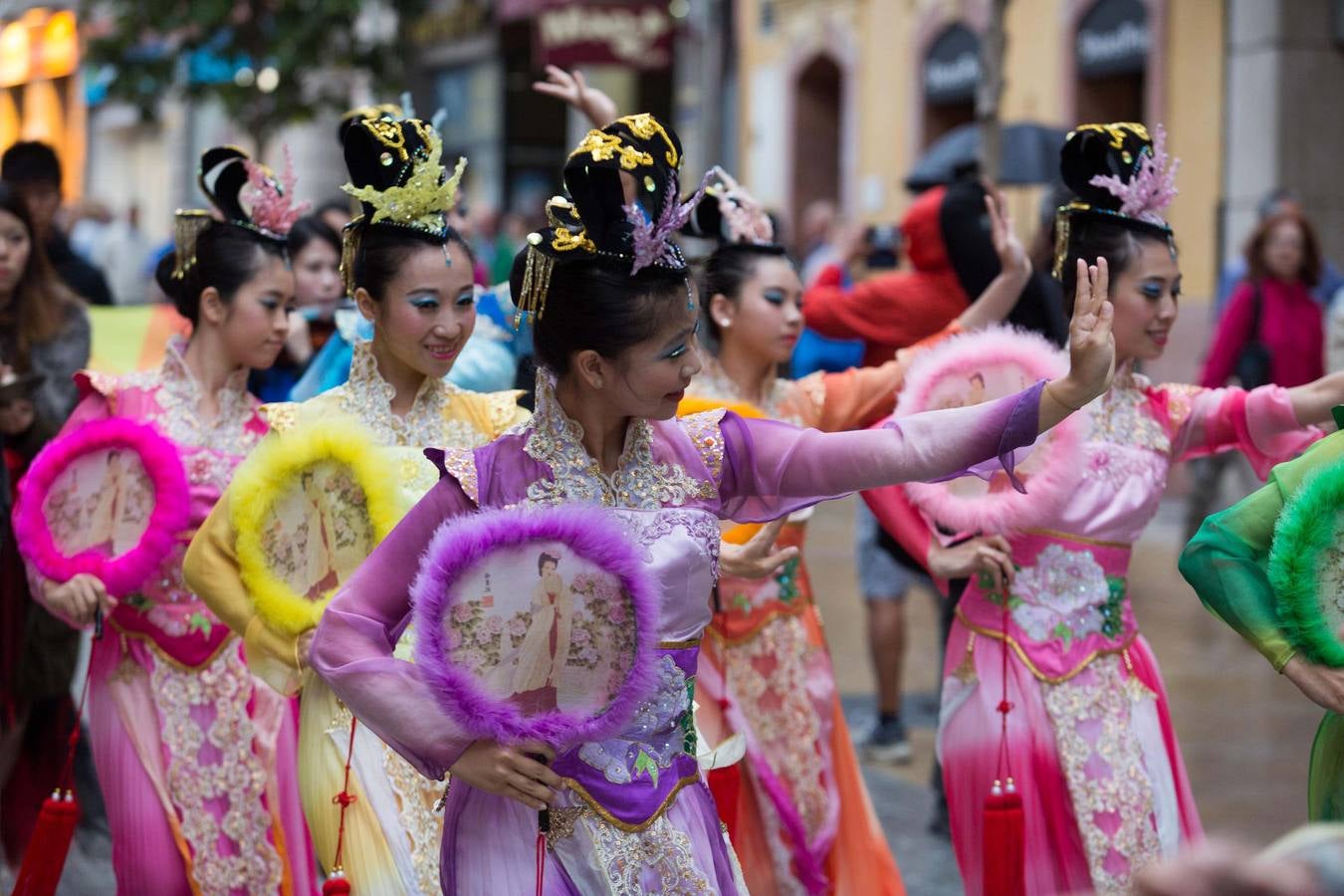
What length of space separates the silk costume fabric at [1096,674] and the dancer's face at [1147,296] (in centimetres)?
14

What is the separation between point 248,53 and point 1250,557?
12581mm

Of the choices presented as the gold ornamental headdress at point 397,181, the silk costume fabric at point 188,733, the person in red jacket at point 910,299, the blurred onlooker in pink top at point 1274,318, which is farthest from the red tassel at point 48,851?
the blurred onlooker in pink top at point 1274,318

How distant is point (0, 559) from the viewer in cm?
630

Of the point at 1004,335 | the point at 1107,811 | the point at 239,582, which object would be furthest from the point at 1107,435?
the point at 239,582

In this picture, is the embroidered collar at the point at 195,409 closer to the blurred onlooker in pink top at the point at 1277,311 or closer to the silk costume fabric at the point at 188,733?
the silk costume fabric at the point at 188,733

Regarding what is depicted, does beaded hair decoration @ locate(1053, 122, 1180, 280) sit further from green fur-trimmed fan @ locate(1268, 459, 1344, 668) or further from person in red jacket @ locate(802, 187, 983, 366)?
person in red jacket @ locate(802, 187, 983, 366)

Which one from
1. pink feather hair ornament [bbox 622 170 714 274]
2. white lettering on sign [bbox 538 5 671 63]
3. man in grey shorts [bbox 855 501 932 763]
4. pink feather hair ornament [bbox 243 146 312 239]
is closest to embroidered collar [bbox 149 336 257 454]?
pink feather hair ornament [bbox 243 146 312 239]

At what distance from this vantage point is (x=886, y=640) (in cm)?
770

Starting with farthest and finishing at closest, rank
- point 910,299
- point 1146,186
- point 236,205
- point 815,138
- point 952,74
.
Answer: point 815,138
point 952,74
point 910,299
point 236,205
point 1146,186

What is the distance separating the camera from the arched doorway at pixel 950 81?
17406mm

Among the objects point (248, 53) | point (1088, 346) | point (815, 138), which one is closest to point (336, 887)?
point (1088, 346)

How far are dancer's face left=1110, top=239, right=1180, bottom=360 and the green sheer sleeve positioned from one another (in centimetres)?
77

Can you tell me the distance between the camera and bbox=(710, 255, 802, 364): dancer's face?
5.59 m

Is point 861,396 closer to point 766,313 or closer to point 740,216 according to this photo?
point 766,313
